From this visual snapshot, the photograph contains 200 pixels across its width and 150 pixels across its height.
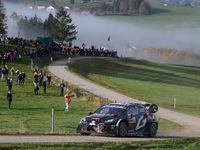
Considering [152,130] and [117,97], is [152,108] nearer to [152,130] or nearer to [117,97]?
[152,130]

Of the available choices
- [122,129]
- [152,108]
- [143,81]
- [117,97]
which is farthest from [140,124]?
[143,81]

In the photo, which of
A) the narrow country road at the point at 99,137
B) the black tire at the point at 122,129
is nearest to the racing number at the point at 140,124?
the narrow country road at the point at 99,137

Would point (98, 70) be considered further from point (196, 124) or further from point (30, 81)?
point (196, 124)

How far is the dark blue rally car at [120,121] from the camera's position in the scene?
13.6 metres

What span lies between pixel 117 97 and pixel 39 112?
13.5m

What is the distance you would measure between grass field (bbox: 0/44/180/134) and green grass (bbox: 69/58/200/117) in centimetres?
1134

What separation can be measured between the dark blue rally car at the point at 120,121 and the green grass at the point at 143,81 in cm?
2057

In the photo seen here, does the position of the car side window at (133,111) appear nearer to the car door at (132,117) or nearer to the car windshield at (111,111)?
the car door at (132,117)

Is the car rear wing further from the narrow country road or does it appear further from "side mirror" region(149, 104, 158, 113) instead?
the narrow country road

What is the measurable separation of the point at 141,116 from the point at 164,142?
3035mm

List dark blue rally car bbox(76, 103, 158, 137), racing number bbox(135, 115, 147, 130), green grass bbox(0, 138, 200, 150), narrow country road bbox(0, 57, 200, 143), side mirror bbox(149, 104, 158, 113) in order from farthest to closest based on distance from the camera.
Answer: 1. side mirror bbox(149, 104, 158, 113)
2. racing number bbox(135, 115, 147, 130)
3. dark blue rally car bbox(76, 103, 158, 137)
4. narrow country road bbox(0, 57, 200, 143)
5. green grass bbox(0, 138, 200, 150)

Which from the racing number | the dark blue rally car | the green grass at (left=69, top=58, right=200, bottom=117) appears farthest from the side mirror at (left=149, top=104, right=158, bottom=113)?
the green grass at (left=69, top=58, right=200, bottom=117)

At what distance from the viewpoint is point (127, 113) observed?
14570 millimetres

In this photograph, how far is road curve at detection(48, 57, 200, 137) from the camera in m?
21.8
